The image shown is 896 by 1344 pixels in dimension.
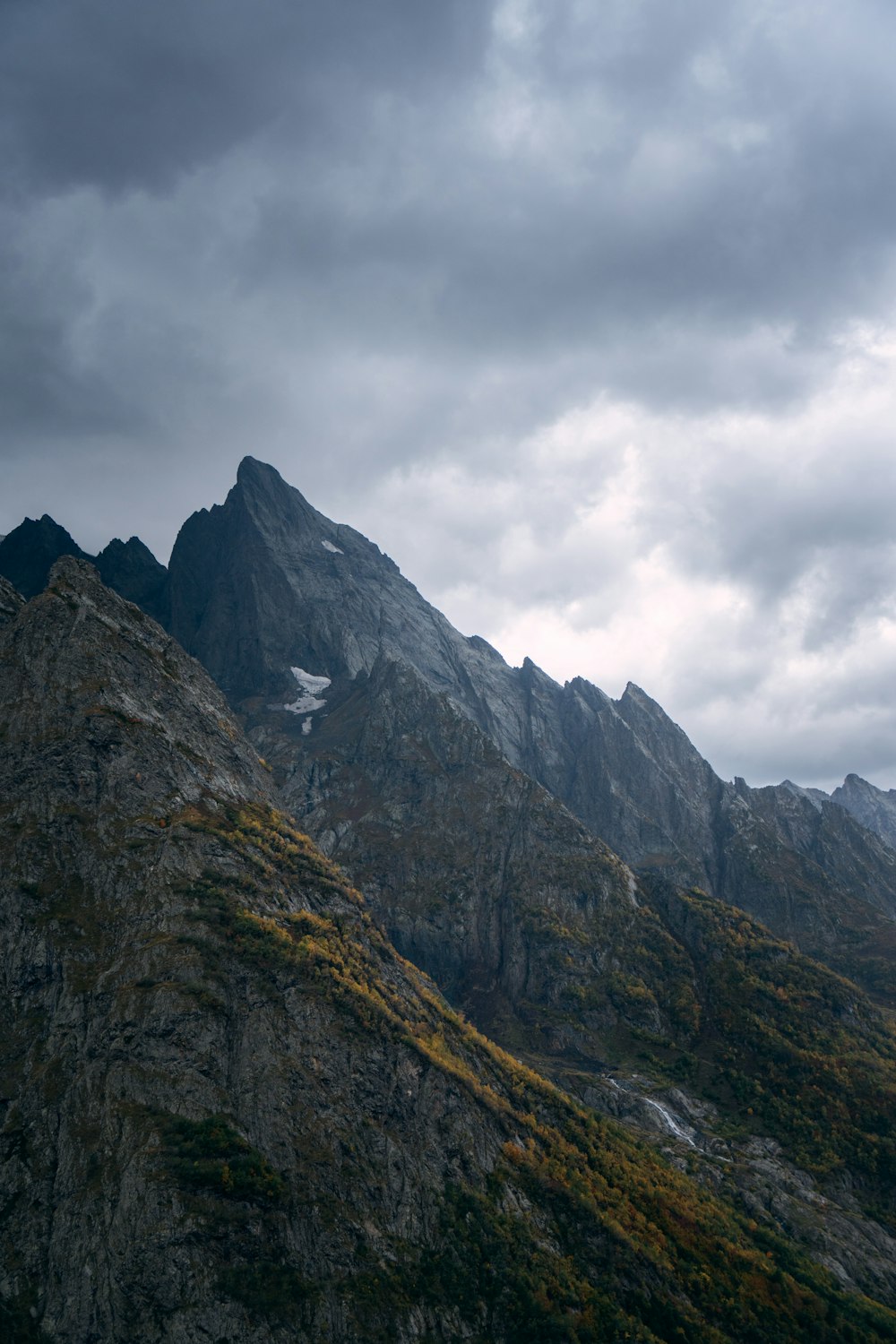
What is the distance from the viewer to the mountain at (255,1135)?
67688 millimetres

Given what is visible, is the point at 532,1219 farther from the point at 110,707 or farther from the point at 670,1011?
the point at 110,707

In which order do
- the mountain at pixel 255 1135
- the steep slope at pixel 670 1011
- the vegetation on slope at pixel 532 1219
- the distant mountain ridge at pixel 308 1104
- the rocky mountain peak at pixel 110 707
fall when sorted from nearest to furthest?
the mountain at pixel 255 1135
the distant mountain ridge at pixel 308 1104
the vegetation on slope at pixel 532 1219
the rocky mountain peak at pixel 110 707
the steep slope at pixel 670 1011

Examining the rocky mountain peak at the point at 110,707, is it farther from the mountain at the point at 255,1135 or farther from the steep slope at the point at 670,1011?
the steep slope at the point at 670,1011

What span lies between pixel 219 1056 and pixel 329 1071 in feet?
45.5

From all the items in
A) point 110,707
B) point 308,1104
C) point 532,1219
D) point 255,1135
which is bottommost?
point 532,1219

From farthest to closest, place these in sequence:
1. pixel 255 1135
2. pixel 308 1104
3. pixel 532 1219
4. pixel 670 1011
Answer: pixel 670 1011 < pixel 532 1219 < pixel 308 1104 < pixel 255 1135

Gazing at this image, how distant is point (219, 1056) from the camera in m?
84.1

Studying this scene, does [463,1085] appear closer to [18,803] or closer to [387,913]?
[18,803]

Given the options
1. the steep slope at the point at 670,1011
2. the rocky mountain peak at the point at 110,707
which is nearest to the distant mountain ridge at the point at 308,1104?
the rocky mountain peak at the point at 110,707

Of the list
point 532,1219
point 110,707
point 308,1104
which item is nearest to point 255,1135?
point 308,1104

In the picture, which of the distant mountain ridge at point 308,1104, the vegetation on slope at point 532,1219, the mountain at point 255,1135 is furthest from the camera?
the vegetation on slope at point 532,1219

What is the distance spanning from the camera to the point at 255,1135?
3113 inches

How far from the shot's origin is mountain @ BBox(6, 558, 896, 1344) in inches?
2665

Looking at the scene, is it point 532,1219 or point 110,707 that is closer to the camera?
point 532,1219
